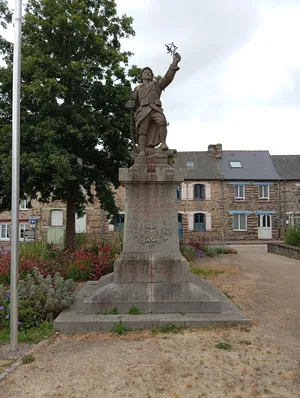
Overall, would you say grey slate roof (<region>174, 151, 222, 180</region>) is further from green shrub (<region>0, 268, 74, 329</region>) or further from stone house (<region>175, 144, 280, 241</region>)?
green shrub (<region>0, 268, 74, 329</region>)

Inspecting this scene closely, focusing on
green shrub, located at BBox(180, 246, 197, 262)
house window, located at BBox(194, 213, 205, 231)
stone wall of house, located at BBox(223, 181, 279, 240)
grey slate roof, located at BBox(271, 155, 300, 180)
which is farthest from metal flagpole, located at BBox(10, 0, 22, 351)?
grey slate roof, located at BBox(271, 155, 300, 180)

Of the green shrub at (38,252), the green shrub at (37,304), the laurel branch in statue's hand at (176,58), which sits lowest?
the green shrub at (37,304)

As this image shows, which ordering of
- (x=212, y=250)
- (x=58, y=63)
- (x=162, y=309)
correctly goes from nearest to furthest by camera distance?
(x=162, y=309)
(x=58, y=63)
(x=212, y=250)

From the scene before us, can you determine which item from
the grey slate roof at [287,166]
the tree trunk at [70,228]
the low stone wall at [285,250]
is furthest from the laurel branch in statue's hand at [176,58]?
the grey slate roof at [287,166]

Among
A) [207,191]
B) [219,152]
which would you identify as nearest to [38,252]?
[207,191]

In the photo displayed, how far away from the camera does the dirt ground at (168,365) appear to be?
2.74 meters

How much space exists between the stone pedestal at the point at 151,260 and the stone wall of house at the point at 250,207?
23.6 metres

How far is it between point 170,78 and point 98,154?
6.03m

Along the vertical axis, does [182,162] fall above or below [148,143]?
above

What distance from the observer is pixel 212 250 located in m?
14.7

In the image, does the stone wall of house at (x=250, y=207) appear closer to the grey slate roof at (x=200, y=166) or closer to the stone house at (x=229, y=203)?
the stone house at (x=229, y=203)

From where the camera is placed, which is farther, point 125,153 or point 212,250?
point 212,250

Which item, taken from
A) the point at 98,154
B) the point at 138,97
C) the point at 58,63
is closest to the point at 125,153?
the point at 98,154

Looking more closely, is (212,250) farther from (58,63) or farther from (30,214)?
(30,214)
